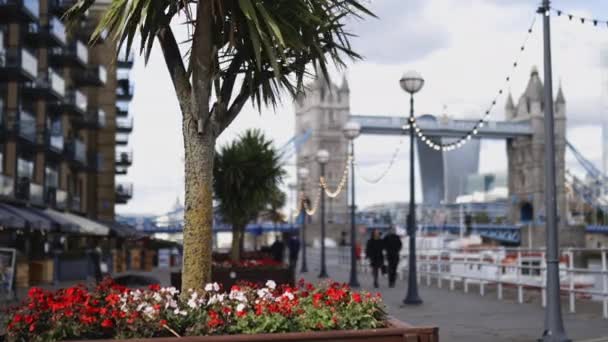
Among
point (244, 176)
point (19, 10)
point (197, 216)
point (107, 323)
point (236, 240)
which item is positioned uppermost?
point (19, 10)

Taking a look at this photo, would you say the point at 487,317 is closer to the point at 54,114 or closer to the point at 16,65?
the point at 16,65

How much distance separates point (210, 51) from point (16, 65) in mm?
28931

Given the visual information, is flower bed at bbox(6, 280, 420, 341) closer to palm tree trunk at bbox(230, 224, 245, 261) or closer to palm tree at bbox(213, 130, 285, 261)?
palm tree trunk at bbox(230, 224, 245, 261)

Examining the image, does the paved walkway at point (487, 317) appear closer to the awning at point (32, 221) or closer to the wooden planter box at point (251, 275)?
the wooden planter box at point (251, 275)

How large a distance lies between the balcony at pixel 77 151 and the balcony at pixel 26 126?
6109 mm

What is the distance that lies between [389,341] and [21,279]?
26.3 m

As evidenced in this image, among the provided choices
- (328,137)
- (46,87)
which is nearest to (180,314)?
(46,87)

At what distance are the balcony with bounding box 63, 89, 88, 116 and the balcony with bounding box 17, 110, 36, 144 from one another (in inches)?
191

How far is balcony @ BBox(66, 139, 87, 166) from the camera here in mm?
46375

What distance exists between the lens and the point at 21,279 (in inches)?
1205

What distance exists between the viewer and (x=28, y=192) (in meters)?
36.8

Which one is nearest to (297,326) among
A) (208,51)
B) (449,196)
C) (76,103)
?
(208,51)

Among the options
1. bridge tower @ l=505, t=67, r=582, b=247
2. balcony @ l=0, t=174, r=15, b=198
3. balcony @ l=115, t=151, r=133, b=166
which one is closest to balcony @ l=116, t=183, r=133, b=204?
balcony @ l=115, t=151, r=133, b=166

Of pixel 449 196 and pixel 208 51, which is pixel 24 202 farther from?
pixel 449 196
